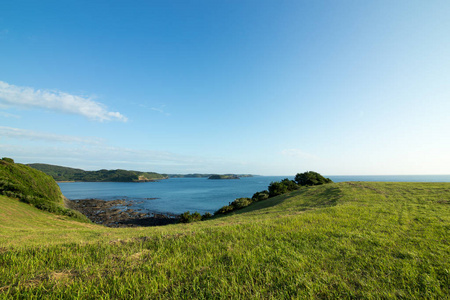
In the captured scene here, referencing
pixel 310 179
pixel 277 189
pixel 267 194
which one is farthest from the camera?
pixel 310 179

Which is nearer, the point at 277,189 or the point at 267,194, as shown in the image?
the point at 277,189

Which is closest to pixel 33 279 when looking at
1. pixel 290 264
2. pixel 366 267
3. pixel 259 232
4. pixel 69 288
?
pixel 69 288

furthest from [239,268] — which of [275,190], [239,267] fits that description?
[275,190]

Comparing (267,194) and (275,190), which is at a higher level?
(275,190)

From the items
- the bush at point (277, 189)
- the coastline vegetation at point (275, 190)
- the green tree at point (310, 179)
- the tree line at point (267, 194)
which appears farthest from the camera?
the green tree at point (310, 179)

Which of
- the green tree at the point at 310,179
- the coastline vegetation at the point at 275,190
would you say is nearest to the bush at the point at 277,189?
the coastline vegetation at the point at 275,190

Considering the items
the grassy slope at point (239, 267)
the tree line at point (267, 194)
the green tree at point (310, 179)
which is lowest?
the tree line at point (267, 194)

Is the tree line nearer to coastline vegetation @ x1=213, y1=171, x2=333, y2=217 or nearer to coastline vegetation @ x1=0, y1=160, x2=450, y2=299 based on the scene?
coastline vegetation @ x1=213, y1=171, x2=333, y2=217

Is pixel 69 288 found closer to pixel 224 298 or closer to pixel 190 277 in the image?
pixel 190 277

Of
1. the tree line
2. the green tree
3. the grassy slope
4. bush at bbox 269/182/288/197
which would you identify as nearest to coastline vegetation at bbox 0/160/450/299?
the grassy slope

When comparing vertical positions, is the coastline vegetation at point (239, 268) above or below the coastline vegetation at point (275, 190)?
above

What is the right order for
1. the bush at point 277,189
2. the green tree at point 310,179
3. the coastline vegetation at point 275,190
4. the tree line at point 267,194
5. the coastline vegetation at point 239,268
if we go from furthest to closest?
the green tree at point 310,179
the bush at point 277,189
the coastline vegetation at point 275,190
the tree line at point 267,194
the coastline vegetation at point 239,268

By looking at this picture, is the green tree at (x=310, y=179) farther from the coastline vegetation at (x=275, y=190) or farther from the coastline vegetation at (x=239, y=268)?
the coastline vegetation at (x=239, y=268)

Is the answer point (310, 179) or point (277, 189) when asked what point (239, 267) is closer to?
point (277, 189)
